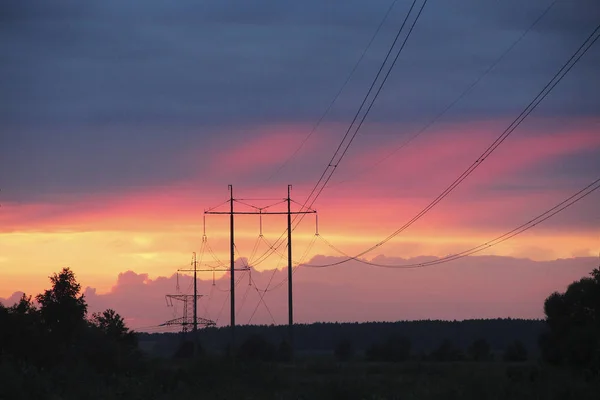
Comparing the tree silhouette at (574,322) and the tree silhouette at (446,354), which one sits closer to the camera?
the tree silhouette at (574,322)

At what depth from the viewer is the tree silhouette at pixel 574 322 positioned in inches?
2940

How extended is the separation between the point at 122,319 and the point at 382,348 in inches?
2194

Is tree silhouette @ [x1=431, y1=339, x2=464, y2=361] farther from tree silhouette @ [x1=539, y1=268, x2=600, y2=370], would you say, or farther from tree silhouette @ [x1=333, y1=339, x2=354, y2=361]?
tree silhouette @ [x1=539, y1=268, x2=600, y2=370]

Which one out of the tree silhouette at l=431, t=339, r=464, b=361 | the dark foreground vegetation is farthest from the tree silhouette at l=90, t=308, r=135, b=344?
the tree silhouette at l=431, t=339, r=464, b=361

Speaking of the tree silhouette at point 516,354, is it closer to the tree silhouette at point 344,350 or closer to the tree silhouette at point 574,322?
the tree silhouette at point 574,322

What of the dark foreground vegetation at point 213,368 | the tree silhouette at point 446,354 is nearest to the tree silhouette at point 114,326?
the dark foreground vegetation at point 213,368

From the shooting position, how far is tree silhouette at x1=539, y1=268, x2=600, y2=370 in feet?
245

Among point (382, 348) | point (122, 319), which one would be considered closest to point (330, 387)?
point (122, 319)

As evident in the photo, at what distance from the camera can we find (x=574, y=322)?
8481 centimetres

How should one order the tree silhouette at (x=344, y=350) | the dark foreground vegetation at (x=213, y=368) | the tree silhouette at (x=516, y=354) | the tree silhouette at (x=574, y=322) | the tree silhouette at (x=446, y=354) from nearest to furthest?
the dark foreground vegetation at (x=213, y=368)
the tree silhouette at (x=574, y=322)
the tree silhouette at (x=516, y=354)
the tree silhouette at (x=446, y=354)
the tree silhouette at (x=344, y=350)

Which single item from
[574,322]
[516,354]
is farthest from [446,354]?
[574,322]

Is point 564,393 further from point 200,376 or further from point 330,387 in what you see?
point 200,376

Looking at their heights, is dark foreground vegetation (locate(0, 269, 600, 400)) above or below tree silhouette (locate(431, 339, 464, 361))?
below

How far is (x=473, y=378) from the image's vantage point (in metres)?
48.4
